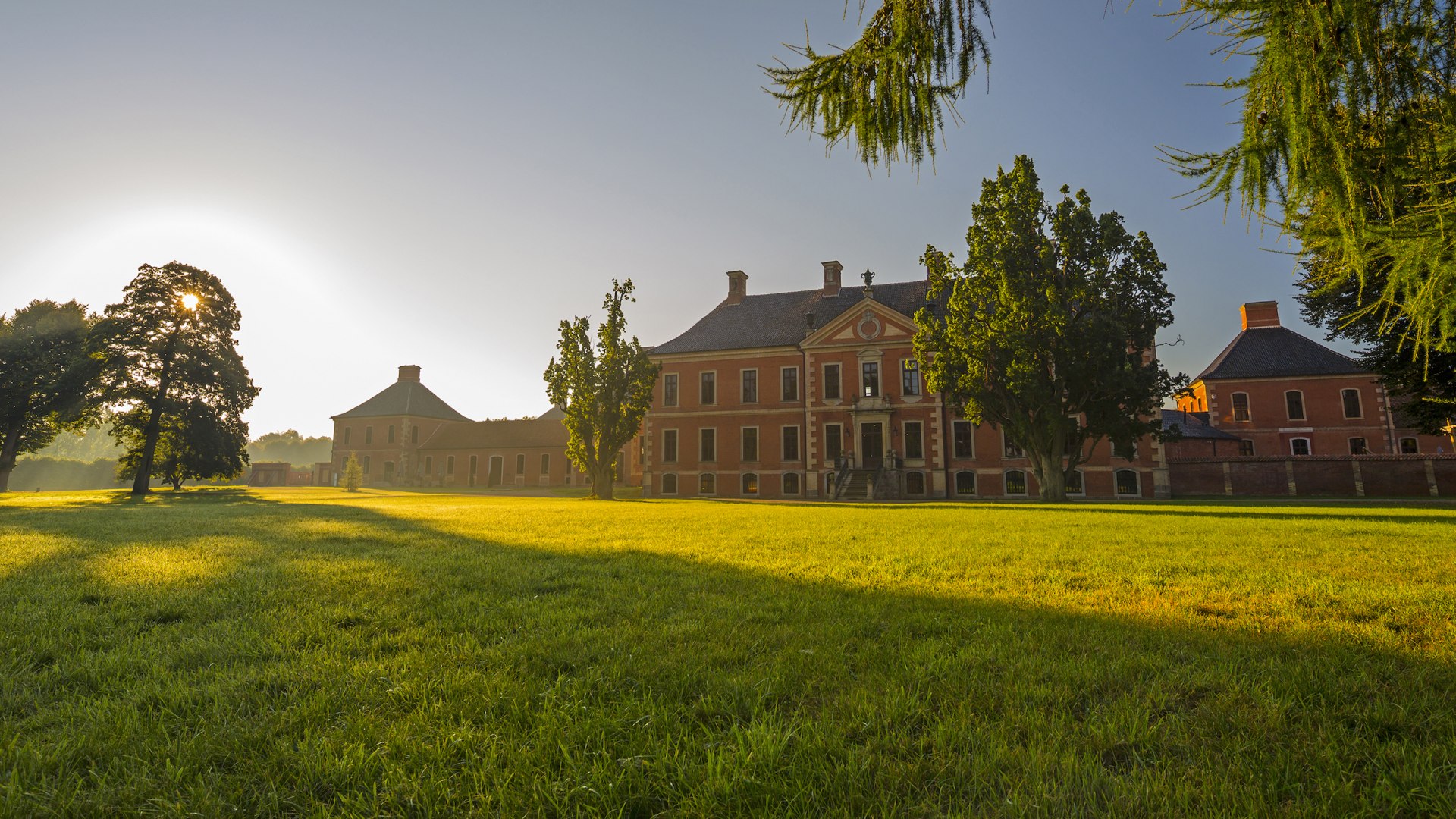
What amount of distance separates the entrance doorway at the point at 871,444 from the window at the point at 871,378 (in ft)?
5.25

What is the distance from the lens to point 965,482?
104ft

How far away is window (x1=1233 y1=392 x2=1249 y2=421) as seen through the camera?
39.4 metres

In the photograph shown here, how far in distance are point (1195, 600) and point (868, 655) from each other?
2.96m

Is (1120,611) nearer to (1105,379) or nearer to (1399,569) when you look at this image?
(1399,569)

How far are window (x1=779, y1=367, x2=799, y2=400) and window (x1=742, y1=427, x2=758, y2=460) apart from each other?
253 cm

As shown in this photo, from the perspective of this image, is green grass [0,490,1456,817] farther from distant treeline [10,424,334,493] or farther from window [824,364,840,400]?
distant treeline [10,424,334,493]

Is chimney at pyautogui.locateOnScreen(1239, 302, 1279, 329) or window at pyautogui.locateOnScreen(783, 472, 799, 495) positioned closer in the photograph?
window at pyautogui.locateOnScreen(783, 472, 799, 495)

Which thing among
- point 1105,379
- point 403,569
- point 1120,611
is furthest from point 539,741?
point 1105,379

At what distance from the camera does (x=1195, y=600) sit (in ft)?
15.0

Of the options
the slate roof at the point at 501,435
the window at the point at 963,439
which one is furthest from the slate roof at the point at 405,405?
the window at the point at 963,439

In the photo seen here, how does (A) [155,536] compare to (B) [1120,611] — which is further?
(A) [155,536]

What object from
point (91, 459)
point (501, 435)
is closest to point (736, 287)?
point (501, 435)

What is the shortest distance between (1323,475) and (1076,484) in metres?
9.07

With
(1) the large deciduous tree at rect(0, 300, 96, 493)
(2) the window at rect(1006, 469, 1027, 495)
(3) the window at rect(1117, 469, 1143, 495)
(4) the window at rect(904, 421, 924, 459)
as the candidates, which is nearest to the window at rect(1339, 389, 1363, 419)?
(3) the window at rect(1117, 469, 1143, 495)
